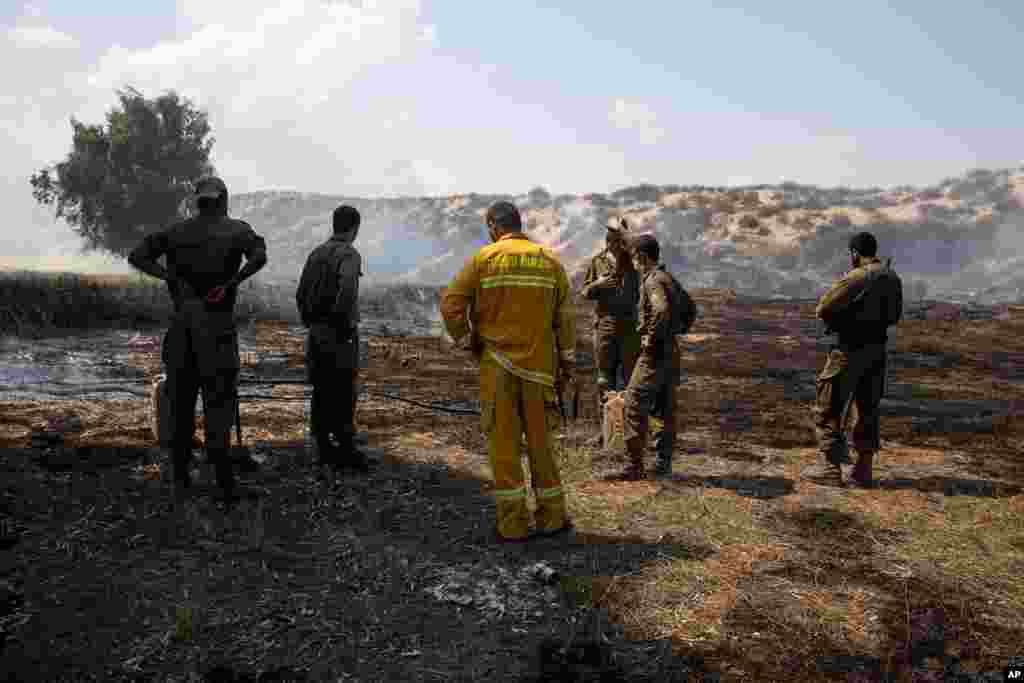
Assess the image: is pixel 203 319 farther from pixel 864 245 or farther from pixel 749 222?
pixel 749 222

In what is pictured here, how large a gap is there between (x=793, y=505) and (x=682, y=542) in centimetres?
147

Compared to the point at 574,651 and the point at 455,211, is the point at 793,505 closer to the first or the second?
the point at 574,651

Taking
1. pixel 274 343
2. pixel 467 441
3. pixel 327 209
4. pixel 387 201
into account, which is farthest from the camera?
pixel 327 209

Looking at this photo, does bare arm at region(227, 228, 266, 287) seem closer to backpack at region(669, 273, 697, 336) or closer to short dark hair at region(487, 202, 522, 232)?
short dark hair at region(487, 202, 522, 232)

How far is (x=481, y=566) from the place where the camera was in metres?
4.62

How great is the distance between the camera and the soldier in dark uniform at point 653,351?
250 inches

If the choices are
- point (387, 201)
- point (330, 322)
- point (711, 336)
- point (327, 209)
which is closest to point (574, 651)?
point (330, 322)

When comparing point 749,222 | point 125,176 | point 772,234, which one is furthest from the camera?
point 749,222

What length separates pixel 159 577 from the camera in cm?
427

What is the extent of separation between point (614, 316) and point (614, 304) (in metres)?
0.13

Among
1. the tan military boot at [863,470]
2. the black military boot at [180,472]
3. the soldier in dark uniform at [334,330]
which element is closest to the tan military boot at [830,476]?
the tan military boot at [863,470]

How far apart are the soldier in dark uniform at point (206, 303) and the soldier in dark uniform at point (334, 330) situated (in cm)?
89

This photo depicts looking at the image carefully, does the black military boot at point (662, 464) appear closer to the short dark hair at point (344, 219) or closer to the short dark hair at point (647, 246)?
the short dark hair at point (647, 246)

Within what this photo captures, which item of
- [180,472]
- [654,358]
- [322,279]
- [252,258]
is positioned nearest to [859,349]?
[654,358]
